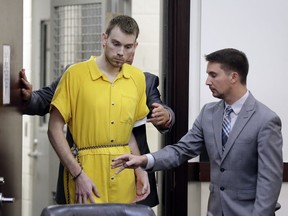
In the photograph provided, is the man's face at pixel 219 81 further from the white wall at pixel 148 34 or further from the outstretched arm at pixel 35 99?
the white wall at pixel 148 34

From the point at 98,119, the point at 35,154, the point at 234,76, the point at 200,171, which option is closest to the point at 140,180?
the point at 98,119

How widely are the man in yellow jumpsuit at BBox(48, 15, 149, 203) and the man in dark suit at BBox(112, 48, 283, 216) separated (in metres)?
0.11

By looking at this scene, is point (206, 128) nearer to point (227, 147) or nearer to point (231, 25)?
point (227, 147)

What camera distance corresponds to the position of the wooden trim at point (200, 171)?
10.4ft

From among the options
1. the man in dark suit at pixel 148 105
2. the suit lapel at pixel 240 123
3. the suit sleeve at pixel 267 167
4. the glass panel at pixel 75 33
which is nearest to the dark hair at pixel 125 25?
the man in dark suit at pixel 148 105

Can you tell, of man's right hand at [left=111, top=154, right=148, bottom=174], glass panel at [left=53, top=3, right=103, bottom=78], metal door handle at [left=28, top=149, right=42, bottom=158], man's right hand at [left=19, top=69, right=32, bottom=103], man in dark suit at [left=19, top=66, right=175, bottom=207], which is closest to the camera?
man's right hand at [left=111, top=154, right=148, bottom=174]

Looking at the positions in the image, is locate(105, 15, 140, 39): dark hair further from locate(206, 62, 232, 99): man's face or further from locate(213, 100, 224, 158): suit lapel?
locate(213, 100, 224, 158): suit lapel

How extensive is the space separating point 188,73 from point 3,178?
1.42m

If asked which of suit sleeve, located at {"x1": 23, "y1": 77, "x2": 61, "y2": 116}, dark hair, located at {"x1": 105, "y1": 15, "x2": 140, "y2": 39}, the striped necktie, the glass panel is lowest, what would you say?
the striped necktie

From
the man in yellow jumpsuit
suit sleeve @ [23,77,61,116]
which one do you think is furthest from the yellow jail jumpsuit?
suit sleeve @ [23,77,61,116]

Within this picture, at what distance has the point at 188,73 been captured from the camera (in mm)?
3178

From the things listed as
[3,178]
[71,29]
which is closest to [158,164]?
[3,178]

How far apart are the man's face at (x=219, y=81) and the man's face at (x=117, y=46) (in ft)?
1.26

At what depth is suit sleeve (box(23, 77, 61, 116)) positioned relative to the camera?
2.56m
